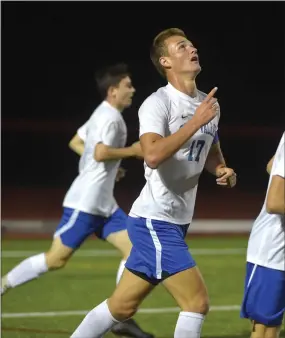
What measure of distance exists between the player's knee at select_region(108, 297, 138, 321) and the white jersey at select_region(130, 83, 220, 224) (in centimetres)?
51

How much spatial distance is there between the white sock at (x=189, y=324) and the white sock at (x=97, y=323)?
1.36 feet

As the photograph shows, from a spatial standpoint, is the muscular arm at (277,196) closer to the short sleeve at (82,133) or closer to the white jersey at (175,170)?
the white jersey at (175,170)

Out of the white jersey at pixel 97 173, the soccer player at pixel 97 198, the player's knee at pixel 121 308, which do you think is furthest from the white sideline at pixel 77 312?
the player's knee at pixel 121 308

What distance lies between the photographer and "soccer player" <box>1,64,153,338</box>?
737cm

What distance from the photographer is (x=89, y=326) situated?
5.29 meters

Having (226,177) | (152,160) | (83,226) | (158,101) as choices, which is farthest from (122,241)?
(152,160)

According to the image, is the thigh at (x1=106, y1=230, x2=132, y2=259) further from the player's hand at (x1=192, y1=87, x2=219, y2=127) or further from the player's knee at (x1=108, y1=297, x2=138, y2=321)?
the player's hand at (x1=192, y1=87, x2=219, y2=127)

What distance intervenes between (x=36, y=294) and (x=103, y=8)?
74.7ft

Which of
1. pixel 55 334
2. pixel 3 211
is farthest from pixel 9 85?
pixel 55 334

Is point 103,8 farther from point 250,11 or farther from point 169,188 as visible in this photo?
point 169,188

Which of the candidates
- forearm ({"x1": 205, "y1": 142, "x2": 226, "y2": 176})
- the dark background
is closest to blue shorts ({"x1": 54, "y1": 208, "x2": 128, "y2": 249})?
forearm ({"x1": 205, "y1": 142, "x2": 226, "y2": 176})

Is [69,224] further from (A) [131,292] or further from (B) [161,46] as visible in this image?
(B) [161,46]

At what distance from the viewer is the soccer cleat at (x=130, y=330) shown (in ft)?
22.9

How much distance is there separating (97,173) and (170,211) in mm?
2495
